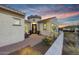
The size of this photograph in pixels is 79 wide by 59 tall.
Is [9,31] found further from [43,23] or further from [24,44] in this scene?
[43,23]

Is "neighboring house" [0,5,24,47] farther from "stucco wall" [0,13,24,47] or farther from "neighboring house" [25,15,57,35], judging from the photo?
"neighboring house" [25,15,57,35]

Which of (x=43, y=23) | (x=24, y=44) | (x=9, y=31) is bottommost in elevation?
(x=24, y=44)

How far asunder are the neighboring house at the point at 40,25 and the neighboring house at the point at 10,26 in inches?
4.5

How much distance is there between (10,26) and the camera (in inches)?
101

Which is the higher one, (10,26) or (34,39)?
(10,26)

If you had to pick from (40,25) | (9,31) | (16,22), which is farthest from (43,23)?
(9,31)

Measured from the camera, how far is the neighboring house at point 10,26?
2512mm

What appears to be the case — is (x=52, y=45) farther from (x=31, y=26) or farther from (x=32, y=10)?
(x=32, y=10)

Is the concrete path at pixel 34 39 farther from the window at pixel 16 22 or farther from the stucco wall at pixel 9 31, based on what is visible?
the window at pixel 16 22

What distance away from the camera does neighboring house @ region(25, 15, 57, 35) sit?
103 inches

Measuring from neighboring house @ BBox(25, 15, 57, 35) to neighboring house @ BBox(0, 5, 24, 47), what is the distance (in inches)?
4.5

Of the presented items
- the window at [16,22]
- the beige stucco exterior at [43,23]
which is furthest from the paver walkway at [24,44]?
the window at [16,22]

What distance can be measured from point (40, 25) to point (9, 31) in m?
0.51

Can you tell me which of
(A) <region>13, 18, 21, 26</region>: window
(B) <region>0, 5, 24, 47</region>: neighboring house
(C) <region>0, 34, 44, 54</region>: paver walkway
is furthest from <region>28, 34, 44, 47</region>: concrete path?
(A) <region>13, 18, 21, 26</region>: window
